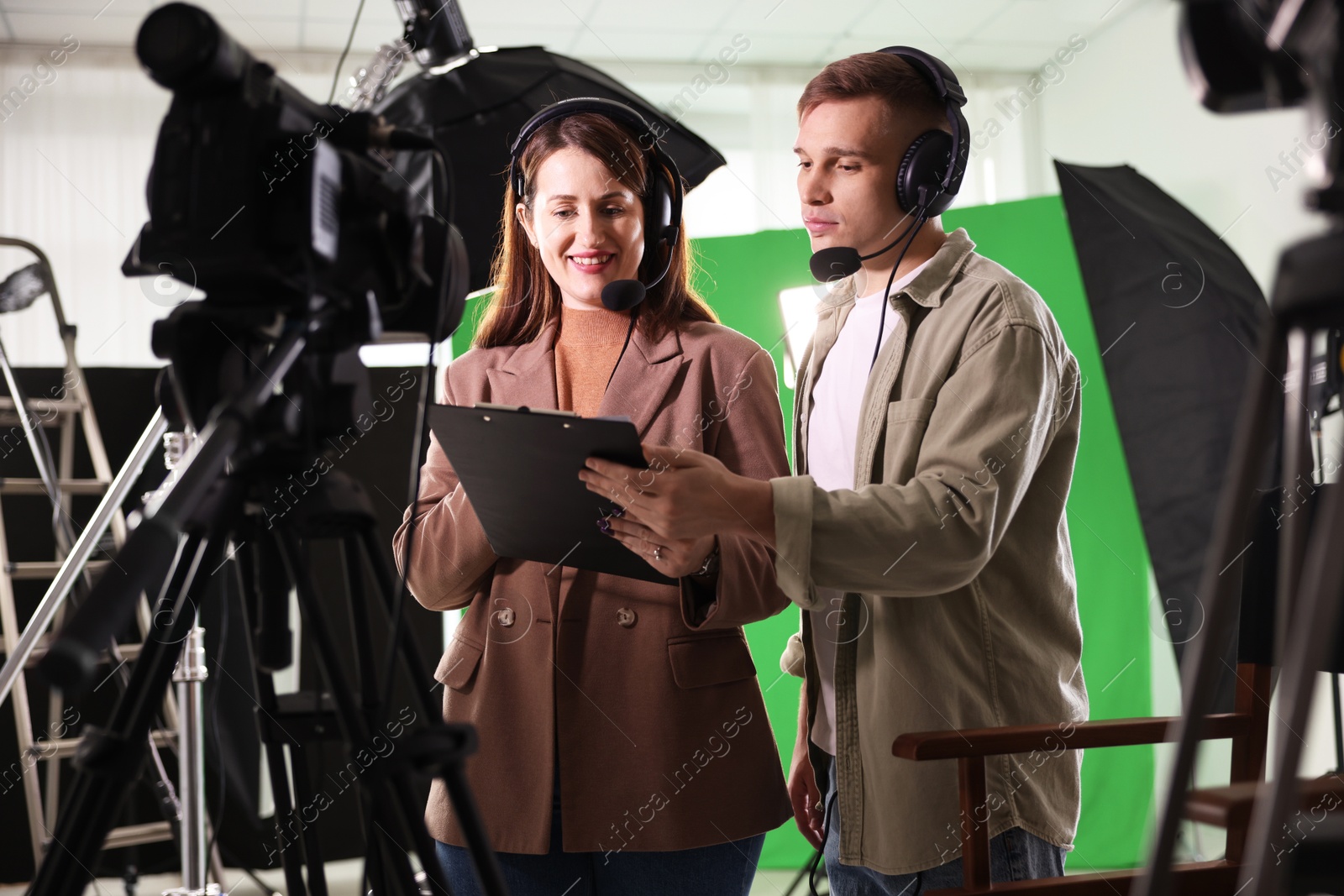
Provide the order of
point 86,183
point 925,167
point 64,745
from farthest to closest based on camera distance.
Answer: point 86,183 → point 64,745 → point 925,167

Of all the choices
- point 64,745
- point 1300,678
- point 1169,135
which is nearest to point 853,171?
point 1300,678

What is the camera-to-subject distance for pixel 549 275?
135 centimetres

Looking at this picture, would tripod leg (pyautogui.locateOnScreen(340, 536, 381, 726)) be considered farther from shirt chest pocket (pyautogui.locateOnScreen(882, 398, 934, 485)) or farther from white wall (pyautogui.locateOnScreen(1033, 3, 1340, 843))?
white wall (pyautogui.locateOnScreen(1033, 3, 1340, 843))

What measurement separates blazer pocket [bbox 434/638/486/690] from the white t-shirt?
43 cm

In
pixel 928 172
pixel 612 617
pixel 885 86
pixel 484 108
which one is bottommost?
pixel 612 617

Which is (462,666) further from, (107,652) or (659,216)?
(107,652)

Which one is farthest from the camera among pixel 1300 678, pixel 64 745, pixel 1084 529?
pixel 1084 529

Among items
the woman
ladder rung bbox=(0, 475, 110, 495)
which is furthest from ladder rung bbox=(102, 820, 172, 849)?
the woman

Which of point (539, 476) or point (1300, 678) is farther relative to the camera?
point (539, 476)

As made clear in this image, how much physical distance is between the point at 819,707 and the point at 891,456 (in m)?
0.37

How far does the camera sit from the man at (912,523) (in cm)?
106

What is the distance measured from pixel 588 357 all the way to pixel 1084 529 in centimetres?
249

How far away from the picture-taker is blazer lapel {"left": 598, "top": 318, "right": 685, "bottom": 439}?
1.23 meters

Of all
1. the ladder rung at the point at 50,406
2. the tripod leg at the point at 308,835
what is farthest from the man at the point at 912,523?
the ladder rung at the point at 50,406
